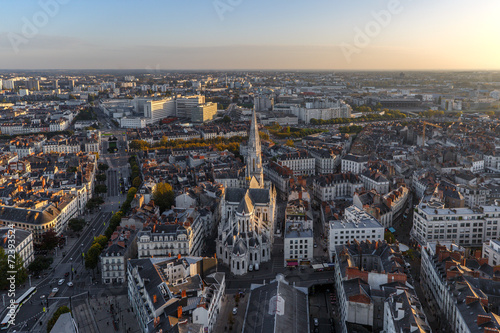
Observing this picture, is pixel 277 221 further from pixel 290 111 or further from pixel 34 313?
pixel 290 111

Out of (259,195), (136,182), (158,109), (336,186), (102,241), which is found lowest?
(102,241)

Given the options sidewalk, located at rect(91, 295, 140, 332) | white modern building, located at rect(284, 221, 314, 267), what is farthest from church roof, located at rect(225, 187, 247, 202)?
sidewalk, located at rect(91, 295, 140, 332)

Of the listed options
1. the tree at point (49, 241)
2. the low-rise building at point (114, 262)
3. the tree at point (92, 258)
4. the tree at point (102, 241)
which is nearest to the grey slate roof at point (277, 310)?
the low-rise building at point (114, 262)

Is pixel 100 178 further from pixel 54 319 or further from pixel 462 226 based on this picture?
pixel 462 226

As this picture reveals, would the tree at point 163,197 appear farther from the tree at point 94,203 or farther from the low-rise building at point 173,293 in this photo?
the low-rise building at point 173,293

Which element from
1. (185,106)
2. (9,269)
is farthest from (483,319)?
(185,106)

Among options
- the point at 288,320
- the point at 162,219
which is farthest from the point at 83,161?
the point at 288,320
